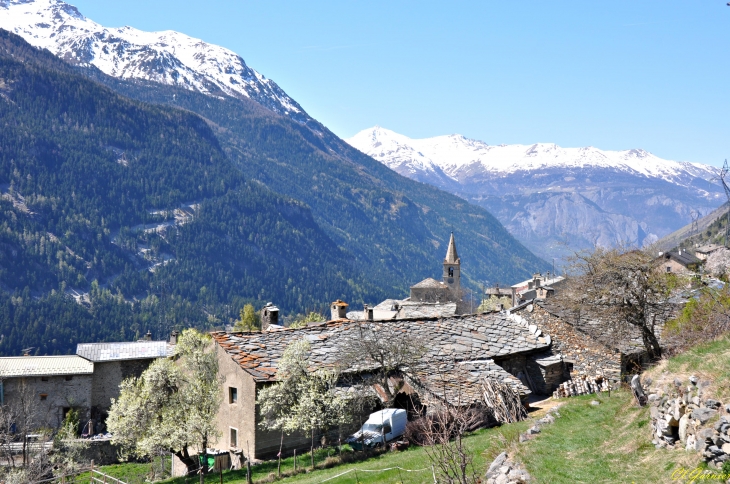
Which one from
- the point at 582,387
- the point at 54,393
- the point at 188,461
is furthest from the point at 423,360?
the point at 54,393

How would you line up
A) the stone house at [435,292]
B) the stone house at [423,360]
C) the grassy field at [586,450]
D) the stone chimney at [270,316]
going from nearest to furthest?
the grassy field at [586,450] → the stone house at [423,360] → the stone chimney at [270,316] → the stone house at [435,292]

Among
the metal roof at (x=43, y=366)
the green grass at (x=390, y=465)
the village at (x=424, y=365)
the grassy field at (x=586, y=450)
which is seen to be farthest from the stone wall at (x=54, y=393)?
the grassy field at (x=586, y=450)

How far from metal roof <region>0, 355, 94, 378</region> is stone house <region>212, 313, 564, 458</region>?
2793 centimetres

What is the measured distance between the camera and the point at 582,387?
30062mm

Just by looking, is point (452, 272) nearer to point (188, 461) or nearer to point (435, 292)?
point (435, 292)

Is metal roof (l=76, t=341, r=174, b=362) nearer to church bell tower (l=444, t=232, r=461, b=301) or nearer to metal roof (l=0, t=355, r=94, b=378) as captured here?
metal roof (l=0, t=355, r=94, b=378)

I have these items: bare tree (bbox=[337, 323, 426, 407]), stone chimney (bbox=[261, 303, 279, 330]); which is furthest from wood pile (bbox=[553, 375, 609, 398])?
stone chimney (bbox=[261, 303, 279, 330])

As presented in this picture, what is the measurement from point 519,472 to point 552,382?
1811cm

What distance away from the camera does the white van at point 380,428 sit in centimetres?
2758

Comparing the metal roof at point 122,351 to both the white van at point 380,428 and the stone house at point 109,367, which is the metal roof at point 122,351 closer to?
the stone house at point 109,367

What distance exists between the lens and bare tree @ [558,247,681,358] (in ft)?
Result: 91.7

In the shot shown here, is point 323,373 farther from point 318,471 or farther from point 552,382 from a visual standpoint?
point 552,382

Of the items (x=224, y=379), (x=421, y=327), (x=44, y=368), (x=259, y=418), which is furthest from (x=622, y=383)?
(x=44, y=368)

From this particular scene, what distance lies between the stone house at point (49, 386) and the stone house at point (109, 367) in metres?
0.59
